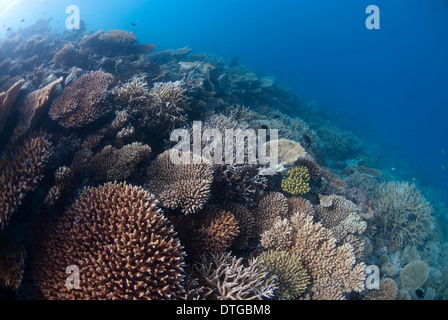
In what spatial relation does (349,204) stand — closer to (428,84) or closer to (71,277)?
(71,277)

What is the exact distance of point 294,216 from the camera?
4.32 metres

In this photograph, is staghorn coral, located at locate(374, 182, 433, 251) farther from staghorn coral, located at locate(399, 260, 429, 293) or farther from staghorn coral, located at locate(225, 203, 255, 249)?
staghorn coral, located at locate(225, 203, 255, 249)

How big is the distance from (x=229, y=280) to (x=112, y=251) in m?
1.58

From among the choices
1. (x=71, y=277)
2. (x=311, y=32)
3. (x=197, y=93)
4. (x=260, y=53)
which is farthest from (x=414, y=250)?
(x=311, y=32)

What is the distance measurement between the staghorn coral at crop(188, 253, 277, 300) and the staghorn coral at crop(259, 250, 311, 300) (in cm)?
25

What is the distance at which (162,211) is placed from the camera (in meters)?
3.07

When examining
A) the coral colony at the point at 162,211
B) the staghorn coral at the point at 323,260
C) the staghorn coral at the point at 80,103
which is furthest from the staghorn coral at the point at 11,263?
the staghorn coral at the point at 323,260

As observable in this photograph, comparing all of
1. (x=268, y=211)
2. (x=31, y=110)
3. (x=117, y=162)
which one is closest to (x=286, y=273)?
(x=268, y=211)

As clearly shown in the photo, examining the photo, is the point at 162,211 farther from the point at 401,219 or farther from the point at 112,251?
the point at 401,219

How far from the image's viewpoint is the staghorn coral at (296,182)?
5.07 metres

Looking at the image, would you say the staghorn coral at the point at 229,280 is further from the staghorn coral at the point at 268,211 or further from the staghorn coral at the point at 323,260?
the staghorn coral at the point at 268,211

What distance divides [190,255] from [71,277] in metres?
1.47

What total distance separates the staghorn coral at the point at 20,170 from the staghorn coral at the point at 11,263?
0.87 ft

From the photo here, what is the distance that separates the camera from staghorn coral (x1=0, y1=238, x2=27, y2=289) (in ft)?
8.41
